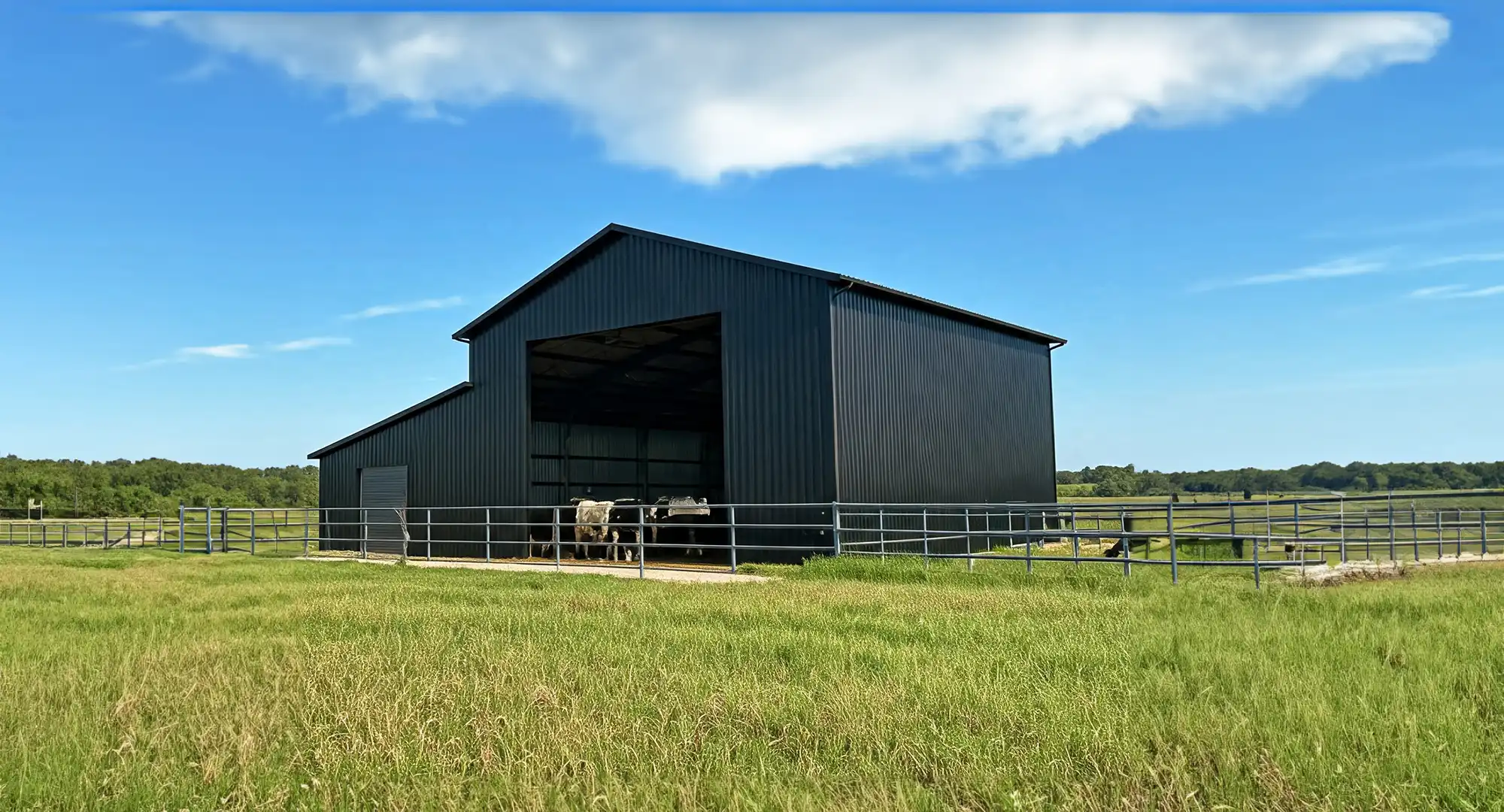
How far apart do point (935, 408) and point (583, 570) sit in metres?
7.68

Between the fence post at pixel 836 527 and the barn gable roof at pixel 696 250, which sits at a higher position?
the barn gable roof at pixel 696 250

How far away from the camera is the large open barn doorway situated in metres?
23.8

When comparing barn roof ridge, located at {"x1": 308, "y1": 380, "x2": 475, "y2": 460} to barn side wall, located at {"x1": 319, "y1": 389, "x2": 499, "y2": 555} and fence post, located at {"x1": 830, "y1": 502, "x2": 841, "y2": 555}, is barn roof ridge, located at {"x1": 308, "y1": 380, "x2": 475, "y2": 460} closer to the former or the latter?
barn side wall, located at {"x1": 319, "y1": 389, "x2": 499, "y2": 555}

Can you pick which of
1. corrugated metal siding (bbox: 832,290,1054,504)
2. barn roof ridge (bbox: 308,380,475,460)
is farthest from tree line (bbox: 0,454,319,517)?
corrugated metal siding (bbox: 832,290,1054,504)

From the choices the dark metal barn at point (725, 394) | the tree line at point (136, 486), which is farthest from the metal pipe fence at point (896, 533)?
the tree line at point (136, 486)

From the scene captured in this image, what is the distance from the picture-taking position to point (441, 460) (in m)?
23.6

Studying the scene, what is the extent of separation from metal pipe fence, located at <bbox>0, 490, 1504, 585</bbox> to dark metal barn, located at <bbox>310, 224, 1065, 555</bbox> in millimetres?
563

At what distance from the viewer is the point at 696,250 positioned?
19.4 m

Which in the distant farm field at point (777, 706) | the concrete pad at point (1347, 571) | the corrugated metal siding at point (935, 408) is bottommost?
the concrete pad at point (1347, 571)

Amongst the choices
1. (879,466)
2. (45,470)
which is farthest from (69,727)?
(45,470)

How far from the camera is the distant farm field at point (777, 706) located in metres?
4.56

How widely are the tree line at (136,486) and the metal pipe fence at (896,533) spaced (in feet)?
158

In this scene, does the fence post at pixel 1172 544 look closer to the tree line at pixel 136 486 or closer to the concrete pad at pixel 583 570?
the concrete pad at pixel 583 570

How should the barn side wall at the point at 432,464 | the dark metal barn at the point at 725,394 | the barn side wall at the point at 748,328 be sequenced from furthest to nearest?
the barn side wall at the point at 432,464
the dark metal barn at the point at 725,394
the barn side wall at the point at 748,328
